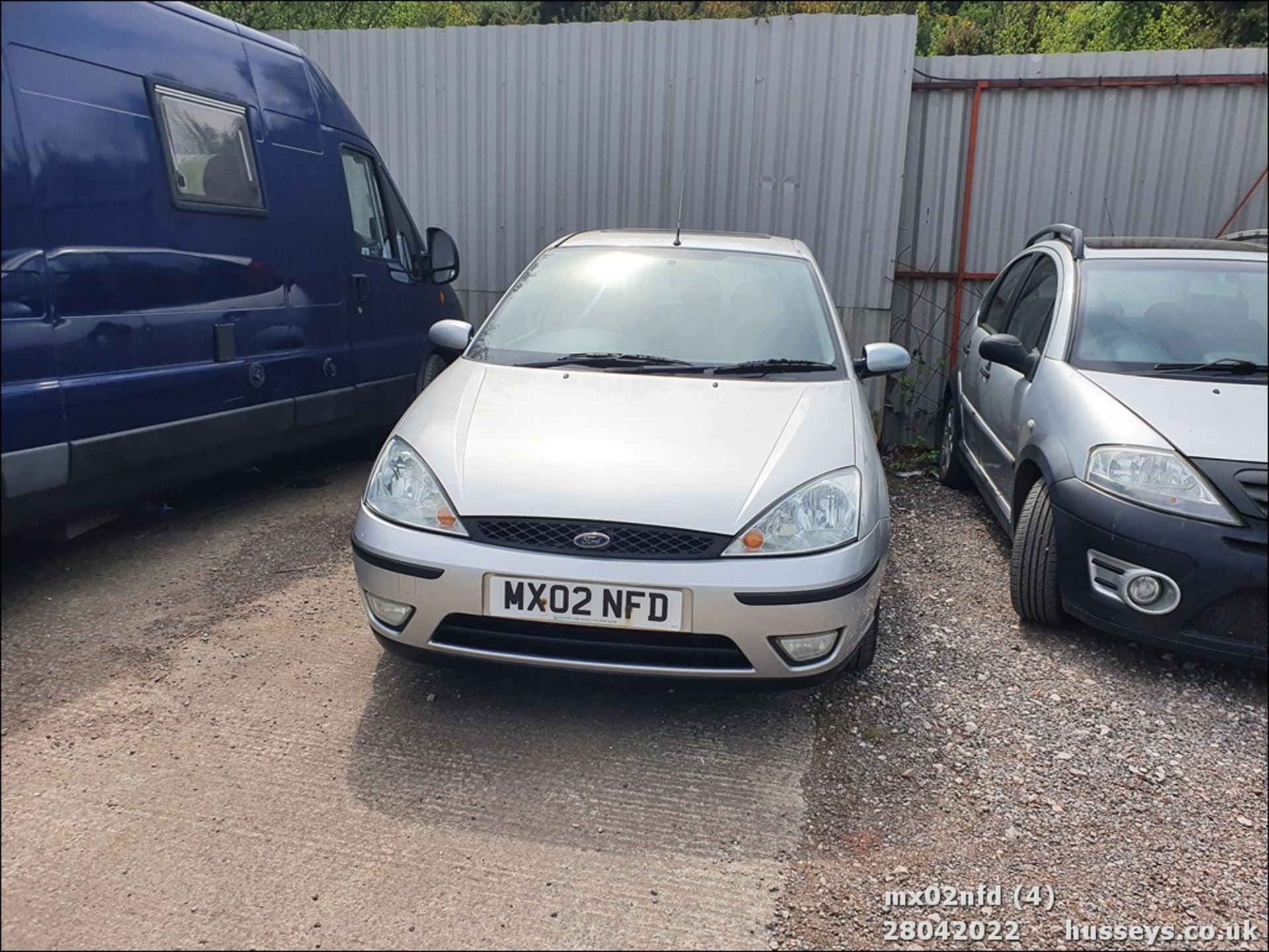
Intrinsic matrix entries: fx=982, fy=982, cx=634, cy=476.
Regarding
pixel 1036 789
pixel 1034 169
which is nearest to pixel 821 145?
pixel 1034 169

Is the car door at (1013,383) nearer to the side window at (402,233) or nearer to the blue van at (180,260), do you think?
the blue van at (180,260)

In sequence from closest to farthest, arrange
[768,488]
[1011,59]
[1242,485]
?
[1242,485] → [768,488] → [1011,59]

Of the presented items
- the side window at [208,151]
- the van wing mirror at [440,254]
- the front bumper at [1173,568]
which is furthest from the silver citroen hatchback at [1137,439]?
the van wing mirror at [440,254]

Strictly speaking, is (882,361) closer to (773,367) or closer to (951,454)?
(773,367)

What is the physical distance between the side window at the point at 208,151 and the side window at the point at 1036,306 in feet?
11.3

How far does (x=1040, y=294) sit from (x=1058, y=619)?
1.76 metres

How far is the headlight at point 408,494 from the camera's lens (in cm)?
288

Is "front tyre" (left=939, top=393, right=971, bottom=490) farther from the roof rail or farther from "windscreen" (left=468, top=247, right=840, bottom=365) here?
"windscreen" (left=468, top=247, right=840, bottom=365)

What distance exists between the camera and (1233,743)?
8.57 ft

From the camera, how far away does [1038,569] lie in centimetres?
370

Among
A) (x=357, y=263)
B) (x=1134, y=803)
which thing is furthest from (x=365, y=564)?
(x=357, y=263)

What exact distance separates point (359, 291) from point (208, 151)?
74.7 inches

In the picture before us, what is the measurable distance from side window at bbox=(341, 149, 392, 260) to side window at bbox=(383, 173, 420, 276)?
90 millimetres

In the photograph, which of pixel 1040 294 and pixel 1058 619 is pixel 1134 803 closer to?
pixel 1058 619
